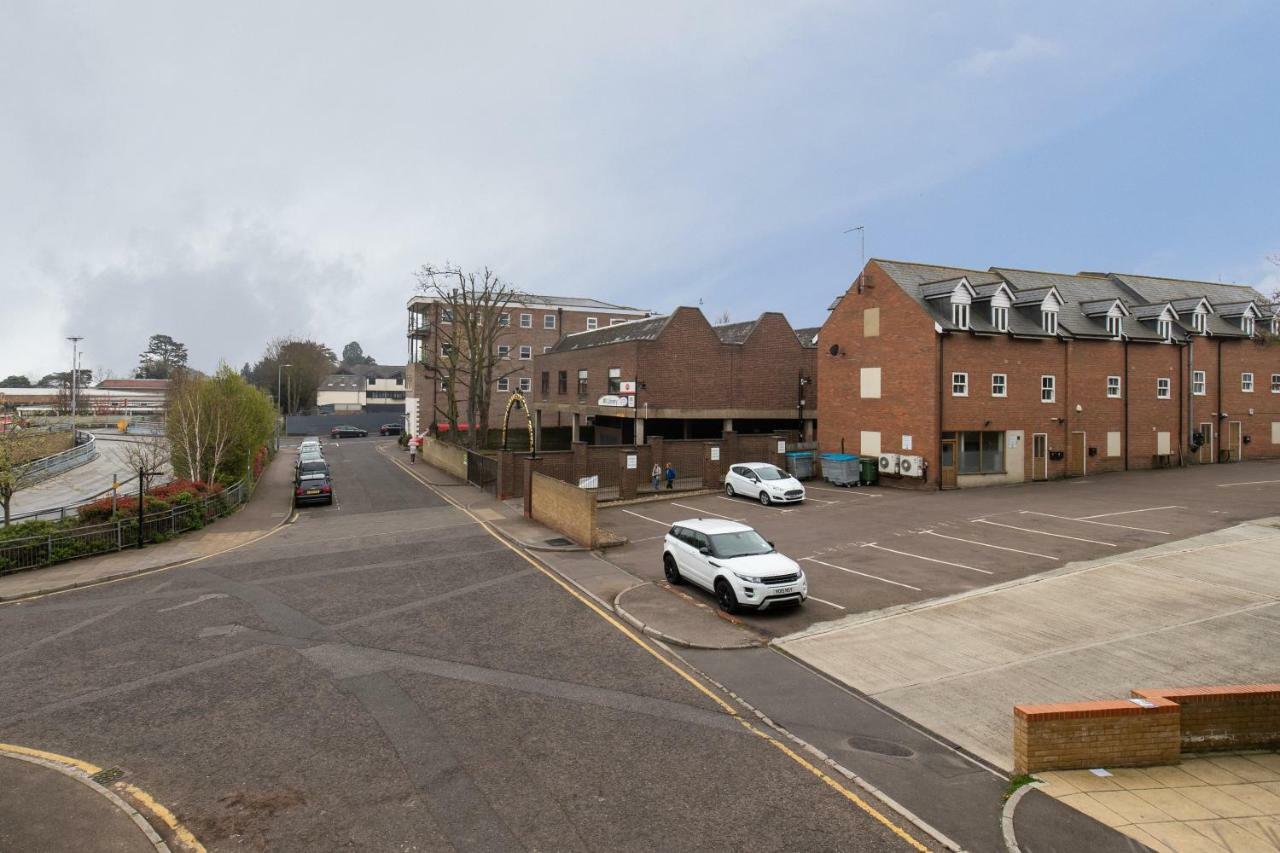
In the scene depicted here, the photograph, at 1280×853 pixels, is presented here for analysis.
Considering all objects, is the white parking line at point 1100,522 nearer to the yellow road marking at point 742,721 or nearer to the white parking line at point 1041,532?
the white parking line at point 1041,532

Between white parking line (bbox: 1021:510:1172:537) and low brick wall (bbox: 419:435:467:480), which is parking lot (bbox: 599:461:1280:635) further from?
low brick wall (bbox: 419:435:467:480)

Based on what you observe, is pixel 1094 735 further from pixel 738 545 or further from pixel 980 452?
pixel 980 452

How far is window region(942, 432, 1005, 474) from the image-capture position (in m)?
33.3

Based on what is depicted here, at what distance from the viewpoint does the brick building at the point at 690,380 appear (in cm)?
4319

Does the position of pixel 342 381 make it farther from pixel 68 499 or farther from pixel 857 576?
pixel 857 576

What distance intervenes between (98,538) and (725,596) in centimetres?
1961

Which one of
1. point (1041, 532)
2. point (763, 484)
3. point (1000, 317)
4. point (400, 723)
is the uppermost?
point (1000, 317)

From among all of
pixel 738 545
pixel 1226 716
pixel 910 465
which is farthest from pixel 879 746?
pixel 910 465

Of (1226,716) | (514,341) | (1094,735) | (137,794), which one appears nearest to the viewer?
(137,794)

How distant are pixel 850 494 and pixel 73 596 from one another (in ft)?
91.0

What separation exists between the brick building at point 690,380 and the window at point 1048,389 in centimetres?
1504

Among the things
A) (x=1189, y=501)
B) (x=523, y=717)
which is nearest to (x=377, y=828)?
(x=523, y=717)

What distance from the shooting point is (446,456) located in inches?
1832

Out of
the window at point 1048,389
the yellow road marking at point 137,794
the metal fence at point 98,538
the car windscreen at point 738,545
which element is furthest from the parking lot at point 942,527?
the metal fence at point 98,538
